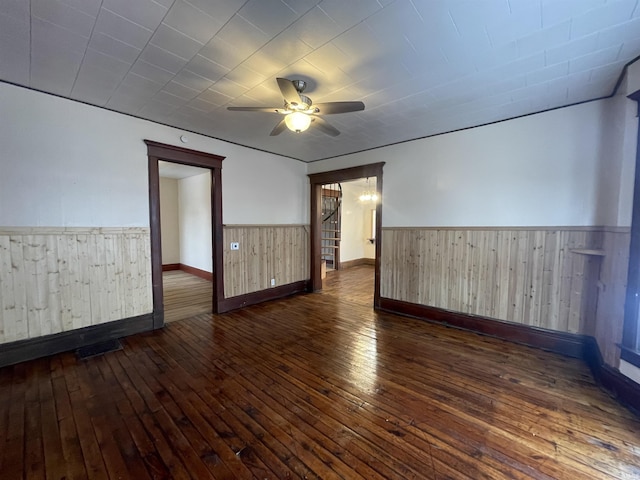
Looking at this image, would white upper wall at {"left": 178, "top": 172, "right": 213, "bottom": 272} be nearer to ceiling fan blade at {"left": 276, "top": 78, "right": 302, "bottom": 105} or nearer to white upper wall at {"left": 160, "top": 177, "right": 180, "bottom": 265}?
white upper wall at {"left": 160, "top": 177, "right": 180, "bottom": 265}

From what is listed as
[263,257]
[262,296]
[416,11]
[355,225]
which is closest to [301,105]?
[416,11]

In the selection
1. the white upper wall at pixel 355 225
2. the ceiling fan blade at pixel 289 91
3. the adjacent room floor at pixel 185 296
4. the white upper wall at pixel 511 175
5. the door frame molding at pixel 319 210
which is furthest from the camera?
the white upper wall at pixel 355 225

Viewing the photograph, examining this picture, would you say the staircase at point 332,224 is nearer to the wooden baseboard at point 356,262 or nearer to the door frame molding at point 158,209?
the wooden baseboard at point 356,262

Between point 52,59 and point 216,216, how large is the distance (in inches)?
96.6

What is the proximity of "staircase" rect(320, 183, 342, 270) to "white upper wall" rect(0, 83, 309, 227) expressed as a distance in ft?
14.6

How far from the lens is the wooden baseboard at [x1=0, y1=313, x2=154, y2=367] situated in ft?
8.77

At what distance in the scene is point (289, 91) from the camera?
7.13ft

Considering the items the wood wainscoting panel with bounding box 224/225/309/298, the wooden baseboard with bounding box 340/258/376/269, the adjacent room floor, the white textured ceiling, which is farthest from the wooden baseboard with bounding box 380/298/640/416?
the wooden baseboard with bounding box 340/258/376/269

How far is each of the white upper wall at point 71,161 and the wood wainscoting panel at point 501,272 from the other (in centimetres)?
375

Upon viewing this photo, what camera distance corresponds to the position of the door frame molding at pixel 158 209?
142 inches

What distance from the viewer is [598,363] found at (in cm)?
254

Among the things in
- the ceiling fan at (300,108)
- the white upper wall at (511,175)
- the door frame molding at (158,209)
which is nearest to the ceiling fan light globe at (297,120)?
the ceiling fan at (300,108)

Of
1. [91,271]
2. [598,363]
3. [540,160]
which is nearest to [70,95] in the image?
[91,271]

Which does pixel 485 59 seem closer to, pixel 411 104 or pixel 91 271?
pixel 411 104
